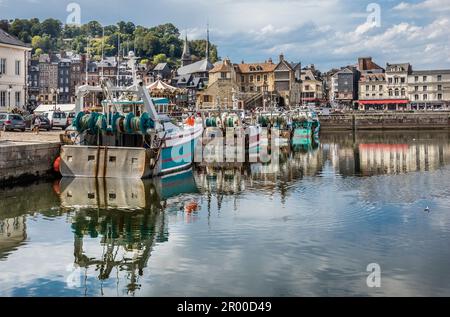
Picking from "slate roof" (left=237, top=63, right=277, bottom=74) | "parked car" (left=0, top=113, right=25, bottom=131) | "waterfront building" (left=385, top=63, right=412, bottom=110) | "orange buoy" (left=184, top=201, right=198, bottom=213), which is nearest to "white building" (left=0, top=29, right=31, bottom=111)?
"parked car" (left=0, top=113, right=25, bottom=131)

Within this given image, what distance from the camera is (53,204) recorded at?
22.2 m

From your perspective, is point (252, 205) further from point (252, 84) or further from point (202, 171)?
point (252, 84)

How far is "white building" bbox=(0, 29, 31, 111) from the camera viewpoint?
150 ft

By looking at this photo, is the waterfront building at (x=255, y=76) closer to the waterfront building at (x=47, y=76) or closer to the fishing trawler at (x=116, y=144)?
the waterfront building at (x=47, y=76)

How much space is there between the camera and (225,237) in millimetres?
16641

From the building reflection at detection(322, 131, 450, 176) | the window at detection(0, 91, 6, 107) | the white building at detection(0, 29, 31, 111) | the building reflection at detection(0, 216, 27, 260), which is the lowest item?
the building reflection at detection(0, 216, 27, 260)

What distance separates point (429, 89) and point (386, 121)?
103ft

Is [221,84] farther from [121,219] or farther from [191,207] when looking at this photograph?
[121,219]

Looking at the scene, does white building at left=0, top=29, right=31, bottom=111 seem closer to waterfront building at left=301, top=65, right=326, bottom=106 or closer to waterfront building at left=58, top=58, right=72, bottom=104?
waterfront building at left=301, top=65, right=326, bottom=106

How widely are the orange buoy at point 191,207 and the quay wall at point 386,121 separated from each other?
67526 mm

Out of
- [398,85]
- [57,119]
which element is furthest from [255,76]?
[57,119]

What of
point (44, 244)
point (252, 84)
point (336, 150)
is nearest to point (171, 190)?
point (44, 244)

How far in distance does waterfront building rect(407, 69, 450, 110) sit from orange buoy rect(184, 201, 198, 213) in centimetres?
9887

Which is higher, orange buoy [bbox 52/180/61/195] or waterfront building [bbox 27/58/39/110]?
waterfront building [bbox 27/58/39/110]
